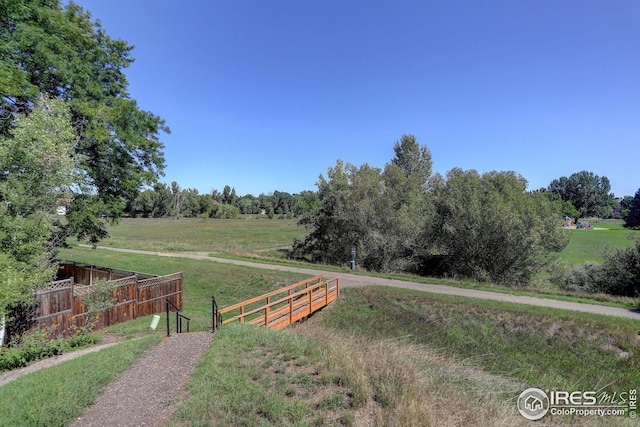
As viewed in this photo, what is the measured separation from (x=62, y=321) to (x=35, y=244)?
3.51m

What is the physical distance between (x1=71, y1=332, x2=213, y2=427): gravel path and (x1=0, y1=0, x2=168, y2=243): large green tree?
7.66 metres

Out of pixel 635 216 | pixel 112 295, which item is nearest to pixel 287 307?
pixel 112 295

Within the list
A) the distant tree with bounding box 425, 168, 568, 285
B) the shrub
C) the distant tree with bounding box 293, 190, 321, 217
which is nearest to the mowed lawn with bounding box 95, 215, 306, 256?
the distant tree with bounding box 293, 190, 321, 217

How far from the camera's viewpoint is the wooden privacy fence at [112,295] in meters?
9.46

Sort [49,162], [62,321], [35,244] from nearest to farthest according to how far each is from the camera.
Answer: [35,244]
[49,162]
[62,321]

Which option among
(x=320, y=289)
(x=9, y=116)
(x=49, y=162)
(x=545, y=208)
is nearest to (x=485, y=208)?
(x=545, y=208)

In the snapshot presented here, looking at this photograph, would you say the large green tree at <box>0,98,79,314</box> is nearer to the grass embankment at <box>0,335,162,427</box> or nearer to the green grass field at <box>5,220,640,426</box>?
the grass embankment at <box>0,335,162,427</box>

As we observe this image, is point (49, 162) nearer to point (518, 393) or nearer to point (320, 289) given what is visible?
point (320, 289)

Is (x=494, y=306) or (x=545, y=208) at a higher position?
(x=545, y=208)

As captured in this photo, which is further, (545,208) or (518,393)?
(545,208)

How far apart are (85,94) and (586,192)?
4712 inches

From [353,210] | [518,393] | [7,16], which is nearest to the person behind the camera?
[518,393]

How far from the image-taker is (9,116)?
1141 cm

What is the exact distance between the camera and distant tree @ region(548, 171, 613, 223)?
298ft
